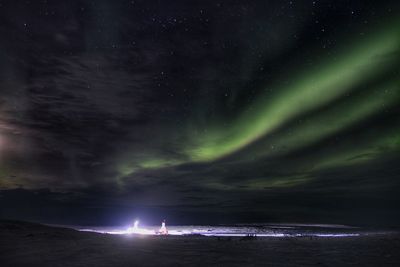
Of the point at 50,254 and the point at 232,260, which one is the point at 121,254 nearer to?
the point at 50,254

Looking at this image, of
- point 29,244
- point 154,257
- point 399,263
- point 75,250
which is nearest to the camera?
point 399,263

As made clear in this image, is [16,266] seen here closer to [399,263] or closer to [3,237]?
[3,237]

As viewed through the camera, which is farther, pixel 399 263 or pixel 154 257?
pixel 154 257

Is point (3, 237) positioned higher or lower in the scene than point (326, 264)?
higher

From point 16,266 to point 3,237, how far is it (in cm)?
1102

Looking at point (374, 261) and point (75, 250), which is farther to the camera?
point (75, 250)

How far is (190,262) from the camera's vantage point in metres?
14.3

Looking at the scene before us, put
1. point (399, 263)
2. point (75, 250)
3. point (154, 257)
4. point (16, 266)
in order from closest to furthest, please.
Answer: point (16, 266) → point (399, 263) → point (154, 257) → point (75, 250)

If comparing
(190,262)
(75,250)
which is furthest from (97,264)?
(75,250)

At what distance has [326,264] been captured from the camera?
14.1 metres

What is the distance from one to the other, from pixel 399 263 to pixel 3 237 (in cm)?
2098

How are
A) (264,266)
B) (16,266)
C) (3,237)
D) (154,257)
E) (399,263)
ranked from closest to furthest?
(16,266) → (264,266) → (399,263) → (154,257) → (3,237)

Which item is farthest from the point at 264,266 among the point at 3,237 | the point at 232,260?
the point at 3,237

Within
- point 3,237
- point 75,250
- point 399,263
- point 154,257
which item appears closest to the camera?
point 399,263
